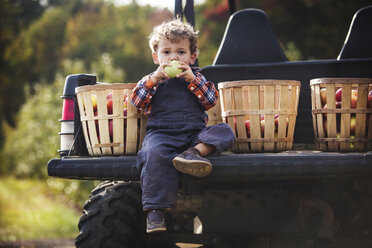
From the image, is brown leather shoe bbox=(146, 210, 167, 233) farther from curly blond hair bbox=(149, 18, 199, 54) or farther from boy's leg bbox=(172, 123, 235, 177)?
curly blond hair bbox=(149, 18, 199, 54)

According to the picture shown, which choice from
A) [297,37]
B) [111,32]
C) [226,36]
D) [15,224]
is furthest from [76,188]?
[111,32]

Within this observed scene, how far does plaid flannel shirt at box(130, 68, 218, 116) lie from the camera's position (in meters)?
3.36

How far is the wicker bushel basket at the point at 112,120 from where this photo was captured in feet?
11.4

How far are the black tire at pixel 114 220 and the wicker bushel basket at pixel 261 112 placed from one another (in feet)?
2.95

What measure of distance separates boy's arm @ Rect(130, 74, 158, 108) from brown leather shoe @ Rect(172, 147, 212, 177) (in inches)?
22.3

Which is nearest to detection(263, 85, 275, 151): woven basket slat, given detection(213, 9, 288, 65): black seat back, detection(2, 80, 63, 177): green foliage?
detection(213, 9, 288, 65): black seat back

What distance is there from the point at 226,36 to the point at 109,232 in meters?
2.25

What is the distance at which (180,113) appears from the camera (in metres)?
3.38

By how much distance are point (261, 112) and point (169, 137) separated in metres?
0.67

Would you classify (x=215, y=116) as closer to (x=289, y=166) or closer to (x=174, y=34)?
(x=174, y=34)

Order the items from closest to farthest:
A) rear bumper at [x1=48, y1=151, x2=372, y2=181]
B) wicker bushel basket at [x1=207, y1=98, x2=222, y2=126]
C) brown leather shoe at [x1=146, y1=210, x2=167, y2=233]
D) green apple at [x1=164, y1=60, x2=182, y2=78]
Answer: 1. rear bumper at [x1=48, y1=151, x2=372, y2=181]
2. brown leather shoe at [x1=146, y1=210, x2=167, y2=233]
3. green apple at [x1=164, y1=60, x2=182, y2=78]
4. wicker bushel basket at [x1=207, y1=98, x2=222, y2=126]

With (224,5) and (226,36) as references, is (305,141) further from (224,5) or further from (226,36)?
(224,5)

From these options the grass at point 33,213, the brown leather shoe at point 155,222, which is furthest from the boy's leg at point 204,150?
the grass at point 33,213

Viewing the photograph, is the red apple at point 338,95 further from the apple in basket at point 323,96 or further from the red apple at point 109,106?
the red apple at point 109,106
